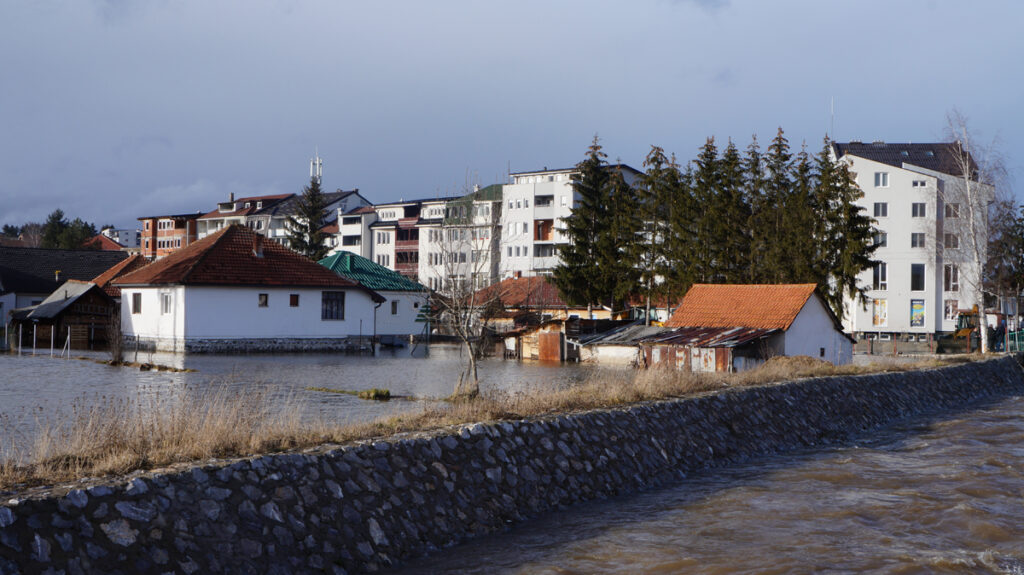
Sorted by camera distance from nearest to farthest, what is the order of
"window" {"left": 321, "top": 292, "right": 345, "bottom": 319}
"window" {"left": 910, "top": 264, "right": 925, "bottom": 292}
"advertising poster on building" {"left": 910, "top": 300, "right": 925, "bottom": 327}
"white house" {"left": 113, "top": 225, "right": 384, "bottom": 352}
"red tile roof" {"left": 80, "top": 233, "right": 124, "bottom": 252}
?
"white house" {"left": 113, "top": 225, "right": 384, "bottom": 352} → "window" {"left": 321, "top": 292, "right": 345, "bottom": 319} → "advertising poster on building" {"left": 910, "top": 300, "right": 925, "bottom": 327} → "window" {"left": 910, "top": 264, "right": 925, "bottom": 292} → "red tile roof" {"left": 80, "top": 233, "right": 124, "bottom": 252}

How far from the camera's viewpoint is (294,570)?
7684 millimetres

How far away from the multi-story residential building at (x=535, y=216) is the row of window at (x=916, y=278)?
89.6 feet

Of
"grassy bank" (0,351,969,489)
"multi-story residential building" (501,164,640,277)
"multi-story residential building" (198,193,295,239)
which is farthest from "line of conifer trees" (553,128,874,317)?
"multi-story residential building" (198,193,295,239)

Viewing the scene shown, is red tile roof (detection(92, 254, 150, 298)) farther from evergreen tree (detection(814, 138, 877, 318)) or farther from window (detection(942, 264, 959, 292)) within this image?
window (detection(942, 264, 959, 292))

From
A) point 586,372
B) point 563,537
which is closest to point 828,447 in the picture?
point 563,537

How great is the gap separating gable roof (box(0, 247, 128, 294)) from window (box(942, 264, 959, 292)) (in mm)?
65438

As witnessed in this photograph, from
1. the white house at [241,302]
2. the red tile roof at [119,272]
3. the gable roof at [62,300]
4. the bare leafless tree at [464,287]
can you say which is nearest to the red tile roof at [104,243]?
the red tile roof at [119,272]

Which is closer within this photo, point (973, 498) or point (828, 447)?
point (973, 498)

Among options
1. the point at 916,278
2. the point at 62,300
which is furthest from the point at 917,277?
the point at 62,300

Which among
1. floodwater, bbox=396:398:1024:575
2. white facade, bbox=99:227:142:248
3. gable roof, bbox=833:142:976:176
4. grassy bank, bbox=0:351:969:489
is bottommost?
floodwater, bbox=396:398:1024:575

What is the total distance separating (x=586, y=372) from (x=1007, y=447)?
20.1 m

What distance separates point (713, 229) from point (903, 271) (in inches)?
842

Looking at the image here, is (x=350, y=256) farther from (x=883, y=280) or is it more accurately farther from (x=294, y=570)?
(x=294, y=570)

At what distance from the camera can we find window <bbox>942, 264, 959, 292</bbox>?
62.0 m
